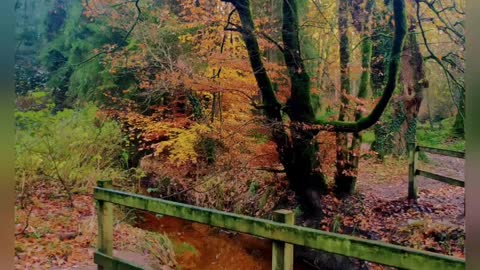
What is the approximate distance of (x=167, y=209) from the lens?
197 centimetres

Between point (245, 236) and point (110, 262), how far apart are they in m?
0.78

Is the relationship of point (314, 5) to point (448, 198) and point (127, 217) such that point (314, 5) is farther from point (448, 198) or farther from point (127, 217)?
point (127, 217)

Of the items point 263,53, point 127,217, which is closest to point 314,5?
point 263,53

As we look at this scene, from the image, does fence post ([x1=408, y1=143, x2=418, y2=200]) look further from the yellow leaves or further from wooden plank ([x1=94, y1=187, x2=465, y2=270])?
the yellow leaves

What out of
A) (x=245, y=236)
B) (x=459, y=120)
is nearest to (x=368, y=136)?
(x=459, y=120)

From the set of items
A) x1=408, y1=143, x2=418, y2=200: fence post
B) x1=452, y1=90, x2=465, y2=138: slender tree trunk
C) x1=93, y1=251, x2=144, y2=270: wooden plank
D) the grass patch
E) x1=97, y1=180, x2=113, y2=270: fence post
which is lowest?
x1=93, y1=251, x2=144, y2=270: wooden plank

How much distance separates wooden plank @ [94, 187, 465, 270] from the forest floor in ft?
1.65

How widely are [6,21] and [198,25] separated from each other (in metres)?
2.11

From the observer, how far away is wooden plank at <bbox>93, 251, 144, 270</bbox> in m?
2.16

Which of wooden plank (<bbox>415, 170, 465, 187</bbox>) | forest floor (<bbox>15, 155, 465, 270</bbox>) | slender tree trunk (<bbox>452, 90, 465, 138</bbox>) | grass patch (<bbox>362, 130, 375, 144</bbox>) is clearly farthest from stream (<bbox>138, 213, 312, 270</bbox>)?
slender tree trunk (<bbox>452, 90, 465, 138</bbox>)

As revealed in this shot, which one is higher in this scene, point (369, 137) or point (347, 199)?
point (369, 137)

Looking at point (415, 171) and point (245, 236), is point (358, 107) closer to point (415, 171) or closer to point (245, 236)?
point (415, 171)

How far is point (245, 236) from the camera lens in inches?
98.8

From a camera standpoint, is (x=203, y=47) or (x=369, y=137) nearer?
(x=369, y=137)
